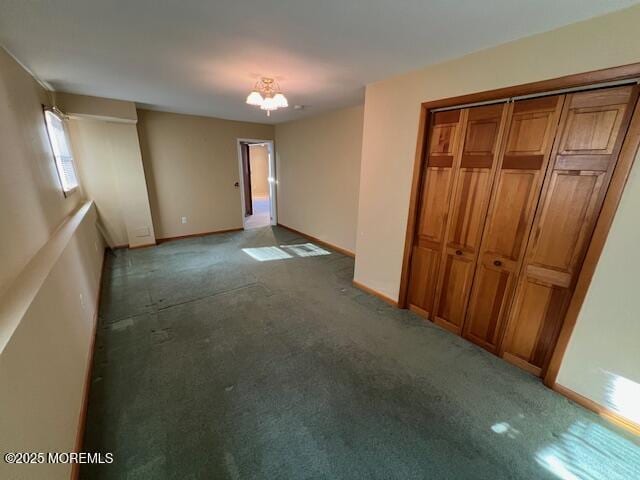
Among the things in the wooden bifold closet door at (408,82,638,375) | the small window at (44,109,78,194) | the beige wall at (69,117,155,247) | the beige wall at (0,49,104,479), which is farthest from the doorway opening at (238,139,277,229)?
the wooden bifold closet door at (408,82,638,375)

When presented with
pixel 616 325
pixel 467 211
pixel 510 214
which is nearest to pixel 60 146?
pixel 467 211

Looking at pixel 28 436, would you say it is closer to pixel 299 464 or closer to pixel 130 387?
pixel 130 387

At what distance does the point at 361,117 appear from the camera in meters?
3.86

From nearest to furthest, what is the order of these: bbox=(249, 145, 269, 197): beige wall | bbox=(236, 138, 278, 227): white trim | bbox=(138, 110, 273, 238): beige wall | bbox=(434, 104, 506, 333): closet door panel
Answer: bbox=(434, 104, 506, 333): closet door panel < bbox=(138, 110, 273, 238): beige wall < bbox=(236, 138, 278, 227): white trim < bbox=(249, 145, 269, 197): beige wall

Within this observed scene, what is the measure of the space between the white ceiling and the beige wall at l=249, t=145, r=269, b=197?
25.8 feet

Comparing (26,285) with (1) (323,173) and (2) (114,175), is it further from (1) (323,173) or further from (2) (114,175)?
(1) (323,173)

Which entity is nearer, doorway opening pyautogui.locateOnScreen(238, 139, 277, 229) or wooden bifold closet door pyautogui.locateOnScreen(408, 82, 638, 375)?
wooden bifold closet door pyautogui.locateOnScreen(408, 82, 638, 375)

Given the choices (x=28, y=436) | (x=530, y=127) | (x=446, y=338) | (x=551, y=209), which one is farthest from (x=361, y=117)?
(x=28, y=436)

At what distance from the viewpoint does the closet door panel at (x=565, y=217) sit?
1505mm

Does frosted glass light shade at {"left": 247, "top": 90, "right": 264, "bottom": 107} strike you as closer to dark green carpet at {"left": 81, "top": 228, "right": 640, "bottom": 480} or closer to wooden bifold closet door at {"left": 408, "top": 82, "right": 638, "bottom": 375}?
wooden bifold closet door at {"left": 408, "top": 82, "right": 638, "bottom": 375}

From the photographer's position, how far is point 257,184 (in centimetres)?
1083

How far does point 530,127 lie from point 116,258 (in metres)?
5.36

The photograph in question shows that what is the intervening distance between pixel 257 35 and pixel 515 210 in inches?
88.3

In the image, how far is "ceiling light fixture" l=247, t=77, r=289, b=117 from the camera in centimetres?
240
